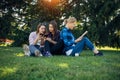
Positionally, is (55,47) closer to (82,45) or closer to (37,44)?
(37,44)

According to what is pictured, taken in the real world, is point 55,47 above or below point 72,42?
below

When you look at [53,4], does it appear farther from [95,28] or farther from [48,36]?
[48,36]

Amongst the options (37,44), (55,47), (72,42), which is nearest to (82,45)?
(72,42)

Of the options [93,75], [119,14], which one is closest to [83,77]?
[93,75]

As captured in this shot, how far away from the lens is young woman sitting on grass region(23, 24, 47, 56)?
9.39m

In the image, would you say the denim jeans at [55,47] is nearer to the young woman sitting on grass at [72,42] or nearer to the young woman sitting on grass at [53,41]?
the young woman sitting on grass at [53,41]

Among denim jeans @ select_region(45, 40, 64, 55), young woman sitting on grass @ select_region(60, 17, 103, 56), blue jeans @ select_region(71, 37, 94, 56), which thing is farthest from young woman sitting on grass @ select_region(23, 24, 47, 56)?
blue jeans @ select_region(71, 37, 94, 56)

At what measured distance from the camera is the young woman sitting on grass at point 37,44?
9385 millimetres

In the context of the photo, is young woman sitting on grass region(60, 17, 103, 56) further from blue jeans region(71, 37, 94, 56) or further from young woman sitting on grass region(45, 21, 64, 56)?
young woman sitting on grass region(45, 21, 64, 56)

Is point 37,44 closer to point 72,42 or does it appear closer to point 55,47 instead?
point 55,47

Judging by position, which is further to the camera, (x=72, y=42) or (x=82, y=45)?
(x=72, y=42)

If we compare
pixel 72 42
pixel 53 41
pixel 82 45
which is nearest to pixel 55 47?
pixel 53 41

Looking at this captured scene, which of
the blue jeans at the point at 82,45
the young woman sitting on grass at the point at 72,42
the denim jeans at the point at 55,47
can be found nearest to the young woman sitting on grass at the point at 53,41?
the denim jeans at the point at 55,47

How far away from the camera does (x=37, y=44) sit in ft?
32.6
